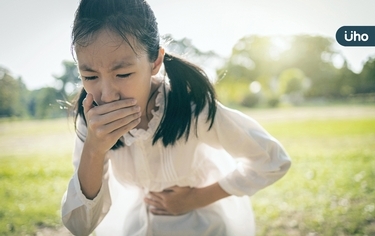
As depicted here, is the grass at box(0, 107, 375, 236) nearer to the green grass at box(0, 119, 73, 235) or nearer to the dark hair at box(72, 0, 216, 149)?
the green grass at box(0, 119, 73, 235)

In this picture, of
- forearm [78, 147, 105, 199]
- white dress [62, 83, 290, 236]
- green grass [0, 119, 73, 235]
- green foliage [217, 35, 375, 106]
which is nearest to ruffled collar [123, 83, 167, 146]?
white dress [62, 83, 290, 236]

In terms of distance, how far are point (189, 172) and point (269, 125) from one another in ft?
12.3

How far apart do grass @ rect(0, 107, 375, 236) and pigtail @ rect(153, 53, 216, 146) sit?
28cm

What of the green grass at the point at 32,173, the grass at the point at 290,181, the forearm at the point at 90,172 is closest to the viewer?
the forearm at the point at 90,172

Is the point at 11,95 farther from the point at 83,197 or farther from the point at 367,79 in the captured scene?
the point at 367,79

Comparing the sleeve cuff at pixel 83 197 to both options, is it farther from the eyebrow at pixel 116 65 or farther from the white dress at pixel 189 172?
the eyebrow at pixel 116 65

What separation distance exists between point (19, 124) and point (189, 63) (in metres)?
2.79

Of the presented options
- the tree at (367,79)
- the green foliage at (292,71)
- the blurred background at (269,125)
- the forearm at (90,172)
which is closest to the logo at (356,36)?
the blurred background at (269,125)

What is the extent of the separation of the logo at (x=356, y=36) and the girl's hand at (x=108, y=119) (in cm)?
106

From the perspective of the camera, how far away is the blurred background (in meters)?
1.70

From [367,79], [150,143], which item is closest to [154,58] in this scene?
[150,143]

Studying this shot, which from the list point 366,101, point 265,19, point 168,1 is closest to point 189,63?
point 168,1

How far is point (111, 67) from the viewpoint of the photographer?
0.83 meters

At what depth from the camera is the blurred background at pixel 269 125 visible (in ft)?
5.56
